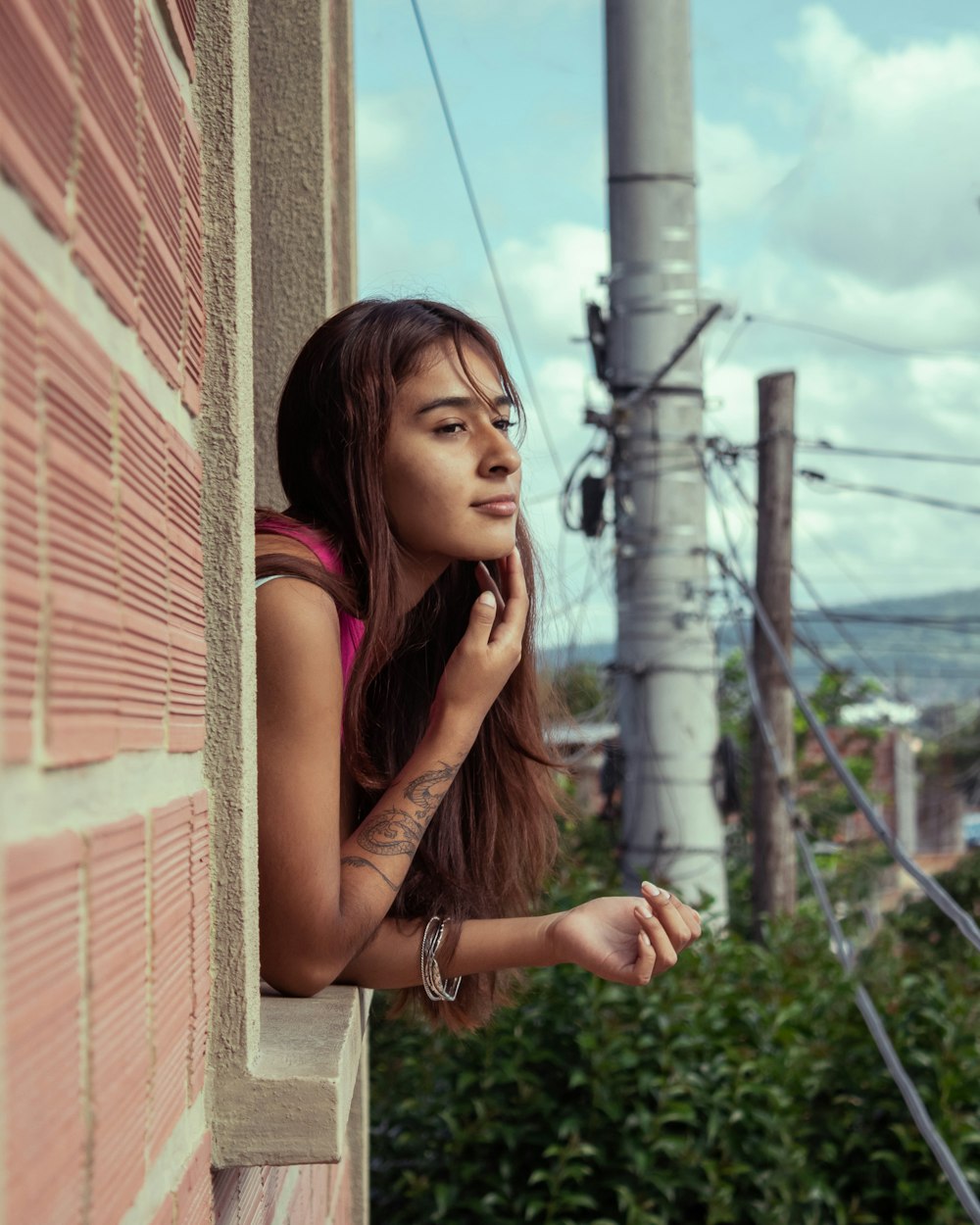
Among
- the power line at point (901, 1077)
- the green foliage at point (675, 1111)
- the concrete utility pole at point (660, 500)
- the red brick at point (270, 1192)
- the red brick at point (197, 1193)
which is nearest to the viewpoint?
the red brick at point (197, 1193)

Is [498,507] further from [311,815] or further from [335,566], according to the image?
[311,815]

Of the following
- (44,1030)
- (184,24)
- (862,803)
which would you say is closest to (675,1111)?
(862,803)

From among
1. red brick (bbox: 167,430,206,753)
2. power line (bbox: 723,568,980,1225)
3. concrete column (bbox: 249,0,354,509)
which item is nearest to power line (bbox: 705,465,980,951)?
power line (bbox: 723,568,980,1225)

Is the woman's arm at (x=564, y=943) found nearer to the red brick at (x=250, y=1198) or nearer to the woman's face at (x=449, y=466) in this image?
the red brick at (x=250, y=1198)

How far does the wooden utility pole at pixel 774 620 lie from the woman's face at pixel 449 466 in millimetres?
5039

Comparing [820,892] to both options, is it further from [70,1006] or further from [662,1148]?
[70,1006]

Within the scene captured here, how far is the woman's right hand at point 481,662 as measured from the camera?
1635 mm

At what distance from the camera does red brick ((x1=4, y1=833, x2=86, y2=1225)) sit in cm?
53

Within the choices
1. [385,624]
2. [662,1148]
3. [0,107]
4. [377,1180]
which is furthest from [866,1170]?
[0,107]

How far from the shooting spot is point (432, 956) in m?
1.66

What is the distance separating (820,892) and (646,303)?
8.64 ft

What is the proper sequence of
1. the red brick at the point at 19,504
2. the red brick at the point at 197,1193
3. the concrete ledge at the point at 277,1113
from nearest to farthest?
the red brick at the point at 19,504
the red brick at the point at 197,1193
the concrete ledge at the point at 277,1113

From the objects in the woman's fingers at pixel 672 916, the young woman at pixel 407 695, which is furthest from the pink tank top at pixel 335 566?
the woman's fingers at pixel 672 916

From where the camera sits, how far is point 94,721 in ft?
2.17
